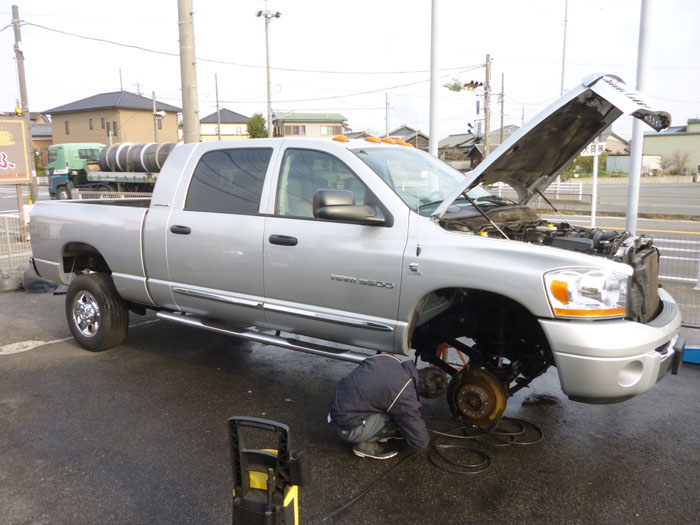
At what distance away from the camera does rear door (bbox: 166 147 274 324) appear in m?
4.46

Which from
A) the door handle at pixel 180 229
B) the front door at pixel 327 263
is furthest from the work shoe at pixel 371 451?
the door handle at pixel 180 229

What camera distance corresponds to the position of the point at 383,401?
3.40 m

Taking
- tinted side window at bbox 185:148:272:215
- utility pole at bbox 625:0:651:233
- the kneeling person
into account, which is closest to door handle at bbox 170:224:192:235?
tinted side window at bbox 185:148:272:215

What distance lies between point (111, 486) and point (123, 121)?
61.9 meters

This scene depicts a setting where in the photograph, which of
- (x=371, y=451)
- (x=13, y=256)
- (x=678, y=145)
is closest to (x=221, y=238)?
(x=371, y=451)

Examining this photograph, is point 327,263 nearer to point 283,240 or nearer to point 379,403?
point 283,240

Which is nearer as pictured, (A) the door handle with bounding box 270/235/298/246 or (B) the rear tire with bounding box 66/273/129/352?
(A) the door handle with bounding box 270/235/298/246

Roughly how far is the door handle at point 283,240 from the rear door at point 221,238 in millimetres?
141

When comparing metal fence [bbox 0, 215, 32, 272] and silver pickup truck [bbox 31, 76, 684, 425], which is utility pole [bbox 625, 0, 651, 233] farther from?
metal fence [bbox 0, 215, 32, 272]

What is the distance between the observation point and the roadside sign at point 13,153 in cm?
1086

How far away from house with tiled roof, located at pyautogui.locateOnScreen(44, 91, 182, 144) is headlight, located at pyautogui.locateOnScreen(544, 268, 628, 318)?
59.5m

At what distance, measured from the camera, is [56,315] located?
287 inches

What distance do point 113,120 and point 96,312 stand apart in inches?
2346

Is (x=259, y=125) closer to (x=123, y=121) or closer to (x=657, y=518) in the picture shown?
(x=123, y=121)
